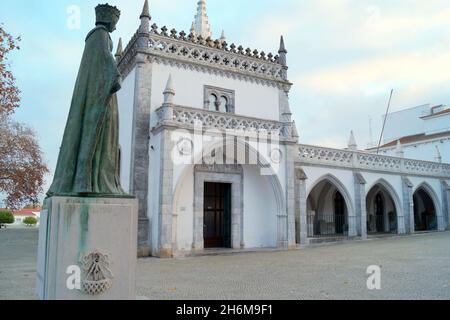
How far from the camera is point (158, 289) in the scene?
707cm

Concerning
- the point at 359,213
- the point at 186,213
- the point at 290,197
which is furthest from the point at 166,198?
the point at 359,213

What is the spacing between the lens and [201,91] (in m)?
16.0

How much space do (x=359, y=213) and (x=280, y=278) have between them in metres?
12.2

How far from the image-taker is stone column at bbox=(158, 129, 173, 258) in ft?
42.3

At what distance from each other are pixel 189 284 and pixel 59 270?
431 cm

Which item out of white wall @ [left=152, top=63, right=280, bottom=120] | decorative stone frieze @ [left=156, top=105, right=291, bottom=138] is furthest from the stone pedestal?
white wall @ [left=152, top=63, right=280, bottom=120]

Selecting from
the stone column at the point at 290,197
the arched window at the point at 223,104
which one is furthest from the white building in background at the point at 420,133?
the arched window at the point at 223,104

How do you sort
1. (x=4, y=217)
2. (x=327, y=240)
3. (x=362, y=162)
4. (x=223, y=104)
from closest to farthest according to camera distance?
(x=223, y=104), (x=327, y=240), (x=362, y=162), (x=4, y=217)

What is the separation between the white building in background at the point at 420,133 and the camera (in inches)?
1187

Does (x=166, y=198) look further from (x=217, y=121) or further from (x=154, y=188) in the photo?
(x=217, y=121)

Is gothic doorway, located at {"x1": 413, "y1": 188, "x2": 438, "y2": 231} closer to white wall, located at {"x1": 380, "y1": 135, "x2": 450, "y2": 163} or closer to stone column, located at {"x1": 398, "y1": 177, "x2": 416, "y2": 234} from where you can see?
white wall, located at {"x1": 380, "y1": 135, "x2": 450, "y2": 163}

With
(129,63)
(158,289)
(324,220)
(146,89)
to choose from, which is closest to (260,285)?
(158,289)

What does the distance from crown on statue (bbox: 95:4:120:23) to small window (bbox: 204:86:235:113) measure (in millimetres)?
11677
